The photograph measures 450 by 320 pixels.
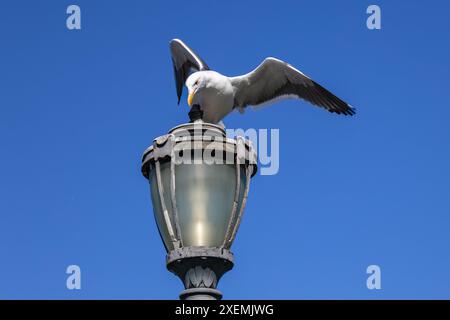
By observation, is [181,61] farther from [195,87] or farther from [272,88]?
[195,87]

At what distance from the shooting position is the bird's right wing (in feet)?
39.5

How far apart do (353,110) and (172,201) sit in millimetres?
6046

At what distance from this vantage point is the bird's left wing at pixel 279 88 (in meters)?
10.8

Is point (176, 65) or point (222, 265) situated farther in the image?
point (176, 65)

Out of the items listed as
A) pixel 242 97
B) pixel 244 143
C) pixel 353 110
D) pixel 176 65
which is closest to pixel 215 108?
pixel 242 97

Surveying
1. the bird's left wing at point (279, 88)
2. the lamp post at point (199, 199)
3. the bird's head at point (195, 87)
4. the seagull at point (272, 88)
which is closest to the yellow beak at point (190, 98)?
the bird's head at point (195, 87)

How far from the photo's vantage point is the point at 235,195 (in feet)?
17.9

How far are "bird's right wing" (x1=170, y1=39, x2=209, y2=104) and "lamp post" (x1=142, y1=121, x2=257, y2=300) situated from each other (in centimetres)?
646

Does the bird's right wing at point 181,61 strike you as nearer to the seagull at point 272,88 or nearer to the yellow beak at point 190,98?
the seagull at point 272,88

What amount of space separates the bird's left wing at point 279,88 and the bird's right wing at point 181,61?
1272 millimetres
